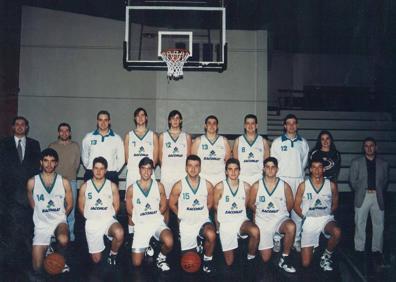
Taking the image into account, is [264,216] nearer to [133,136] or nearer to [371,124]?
[133,136]

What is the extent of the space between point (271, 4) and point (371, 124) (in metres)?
4.29

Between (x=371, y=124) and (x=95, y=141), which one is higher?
(x=371, y=124)

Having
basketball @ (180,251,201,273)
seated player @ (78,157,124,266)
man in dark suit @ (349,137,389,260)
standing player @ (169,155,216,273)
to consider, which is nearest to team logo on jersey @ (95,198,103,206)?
seated player @ (78,157,124,266)

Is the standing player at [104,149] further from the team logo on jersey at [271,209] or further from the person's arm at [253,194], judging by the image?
the team logo on jersey at [271,209]

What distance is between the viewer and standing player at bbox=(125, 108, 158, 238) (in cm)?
498

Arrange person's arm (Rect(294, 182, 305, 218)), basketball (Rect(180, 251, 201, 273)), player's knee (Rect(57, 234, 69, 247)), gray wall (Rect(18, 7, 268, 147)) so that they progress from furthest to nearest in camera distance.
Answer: gray wall (Rect(18, 7, 268, 147)) < person's arm (Rect(294, 182, 305, 218)) < player's knee (Rect(57, 234, 69, 247)) < basketball (Rect(180, 251, 201, 273))

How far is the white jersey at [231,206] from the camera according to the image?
14.6 feet

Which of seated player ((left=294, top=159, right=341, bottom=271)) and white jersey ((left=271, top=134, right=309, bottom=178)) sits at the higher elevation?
white jersey ((left=271, top=134, right=309, bottom=178))

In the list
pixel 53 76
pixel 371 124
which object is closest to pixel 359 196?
pixel 371 124

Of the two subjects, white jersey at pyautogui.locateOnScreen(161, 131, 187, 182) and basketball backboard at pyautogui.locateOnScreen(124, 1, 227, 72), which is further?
basketball backboard at pyautogui.locateOnScreen(124, 1, 227, 72)

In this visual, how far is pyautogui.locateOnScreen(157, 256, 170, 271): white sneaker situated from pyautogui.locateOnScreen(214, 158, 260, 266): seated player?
2.22 ft

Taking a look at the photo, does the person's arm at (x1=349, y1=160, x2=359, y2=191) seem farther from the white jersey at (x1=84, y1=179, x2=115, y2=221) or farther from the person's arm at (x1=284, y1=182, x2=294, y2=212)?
the white jersey at (x1=84, y1=179, x2=115, y2=221)

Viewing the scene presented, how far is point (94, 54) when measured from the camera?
24.5ft

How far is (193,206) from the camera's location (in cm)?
445
